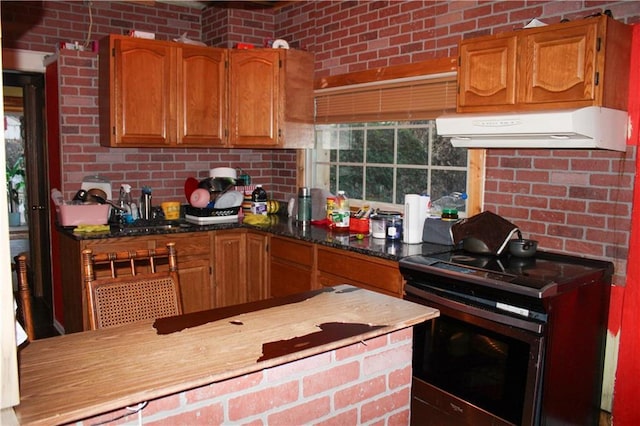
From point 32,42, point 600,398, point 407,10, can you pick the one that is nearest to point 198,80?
point 32,42

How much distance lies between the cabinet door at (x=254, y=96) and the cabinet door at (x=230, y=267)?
31.7 inches

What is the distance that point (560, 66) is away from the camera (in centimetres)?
258

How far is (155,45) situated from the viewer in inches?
→ 163

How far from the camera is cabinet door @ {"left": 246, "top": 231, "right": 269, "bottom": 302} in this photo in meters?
4.14

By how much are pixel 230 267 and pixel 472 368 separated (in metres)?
2.17

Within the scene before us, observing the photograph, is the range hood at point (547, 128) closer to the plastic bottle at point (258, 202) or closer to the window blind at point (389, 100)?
the window blind at point (389, 100)

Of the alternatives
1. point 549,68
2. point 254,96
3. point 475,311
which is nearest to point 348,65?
point 254,96

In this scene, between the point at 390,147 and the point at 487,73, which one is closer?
the point at 487,73

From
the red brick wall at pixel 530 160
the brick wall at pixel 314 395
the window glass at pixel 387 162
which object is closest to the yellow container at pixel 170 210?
the window glass at pixel 387 162

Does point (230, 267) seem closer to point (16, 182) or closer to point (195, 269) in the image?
point (195, 269)

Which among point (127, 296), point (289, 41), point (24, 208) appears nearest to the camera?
point (127, 296)

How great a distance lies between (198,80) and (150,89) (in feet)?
1.24

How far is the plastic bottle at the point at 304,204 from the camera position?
166 inches

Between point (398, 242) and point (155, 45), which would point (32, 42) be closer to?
point (155, 45)
